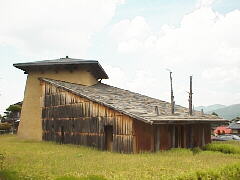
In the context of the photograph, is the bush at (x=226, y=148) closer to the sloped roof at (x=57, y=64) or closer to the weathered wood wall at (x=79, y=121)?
the weathered wood wall at (x=79, y=121)

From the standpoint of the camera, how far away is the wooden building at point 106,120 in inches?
909

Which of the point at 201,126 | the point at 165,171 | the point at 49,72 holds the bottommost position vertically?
the point at 165,171

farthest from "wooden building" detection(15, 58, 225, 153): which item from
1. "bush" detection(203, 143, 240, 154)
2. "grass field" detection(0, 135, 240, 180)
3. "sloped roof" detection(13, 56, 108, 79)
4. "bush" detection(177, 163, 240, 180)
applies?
"bush" detection(177, 163, 240, 180)

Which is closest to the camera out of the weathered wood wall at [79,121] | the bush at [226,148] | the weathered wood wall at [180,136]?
the weathered wood wall at [79,121]

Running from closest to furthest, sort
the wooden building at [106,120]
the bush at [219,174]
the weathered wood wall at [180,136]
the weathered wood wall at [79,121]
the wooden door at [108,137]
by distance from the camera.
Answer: the bush at [219,174] < the wooden building at [106,120] < the weathered wood wall at [79,121] < the weathered wood wall at [180,136] < the wooden door at [108,137]

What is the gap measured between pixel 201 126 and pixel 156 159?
503 inches

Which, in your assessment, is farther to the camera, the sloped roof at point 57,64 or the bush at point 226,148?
the sloped roof at point 57,64

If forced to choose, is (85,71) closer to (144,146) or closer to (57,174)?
(144,146)

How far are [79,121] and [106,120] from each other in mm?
4118

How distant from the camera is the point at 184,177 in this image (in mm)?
11875

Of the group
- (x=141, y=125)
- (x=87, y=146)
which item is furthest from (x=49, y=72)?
(x=141, y=125)

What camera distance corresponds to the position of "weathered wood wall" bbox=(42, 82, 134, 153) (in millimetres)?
23439

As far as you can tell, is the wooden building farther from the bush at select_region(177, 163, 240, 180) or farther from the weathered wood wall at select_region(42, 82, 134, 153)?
the bush at select_region(177, 163, 240, 180)

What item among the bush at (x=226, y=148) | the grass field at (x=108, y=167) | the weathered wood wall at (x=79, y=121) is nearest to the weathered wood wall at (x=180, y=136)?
the bush at (x=226, y=148)
